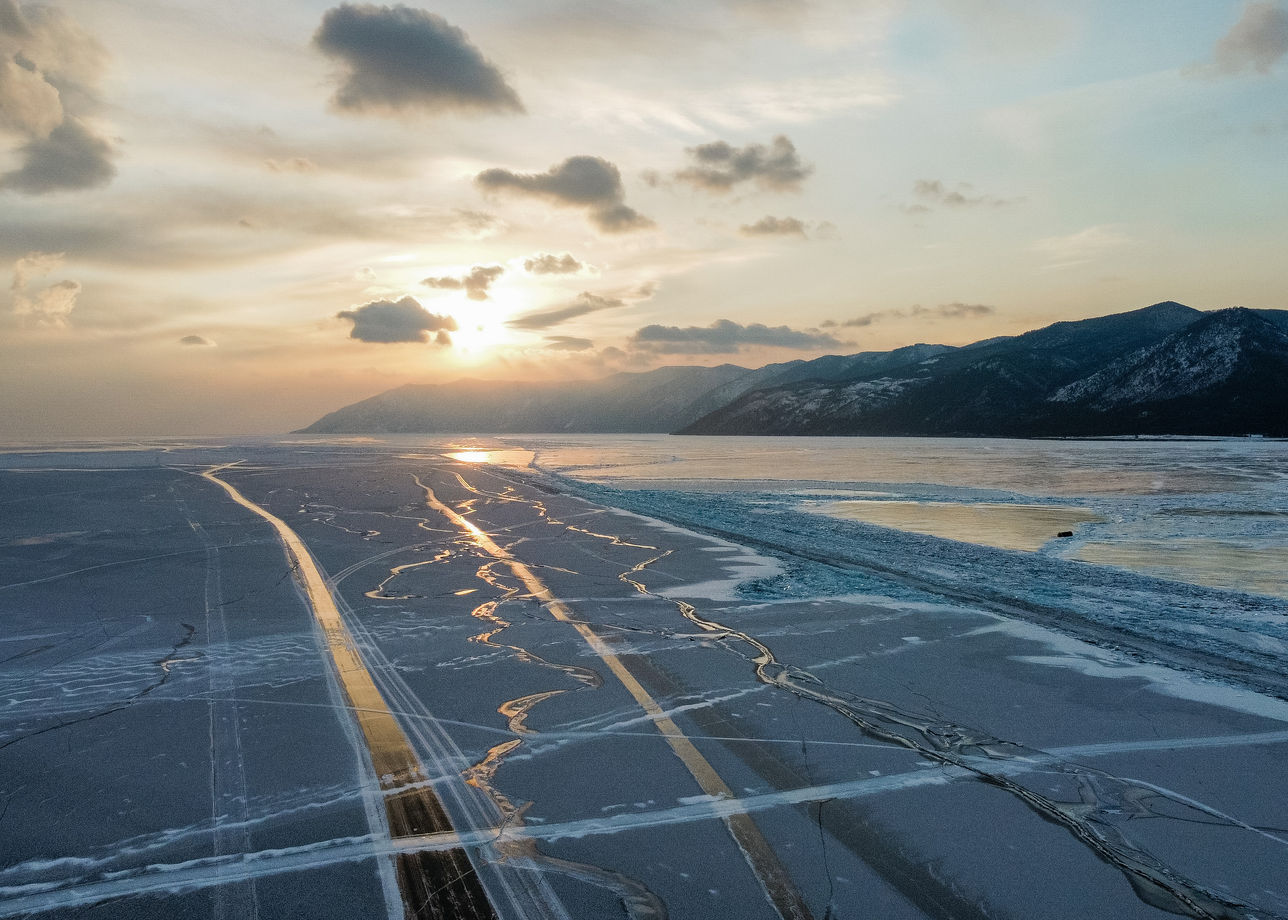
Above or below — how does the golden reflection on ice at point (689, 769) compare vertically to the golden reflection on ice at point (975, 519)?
above

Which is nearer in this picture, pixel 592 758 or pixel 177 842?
pixel 177 842

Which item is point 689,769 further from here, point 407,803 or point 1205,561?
point 1205,561

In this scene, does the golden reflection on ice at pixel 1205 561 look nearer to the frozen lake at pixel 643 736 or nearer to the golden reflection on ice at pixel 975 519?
Answer: the frozen lake at pixel 643 736

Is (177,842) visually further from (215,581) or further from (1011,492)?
(1011,492)

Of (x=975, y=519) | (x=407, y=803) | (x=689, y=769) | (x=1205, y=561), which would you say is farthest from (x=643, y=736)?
(x=975, y=519)

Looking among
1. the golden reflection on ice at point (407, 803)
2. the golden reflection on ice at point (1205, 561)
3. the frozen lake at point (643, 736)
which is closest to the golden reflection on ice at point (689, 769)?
the frozen lake at point (643, 736)

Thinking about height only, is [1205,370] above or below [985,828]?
above

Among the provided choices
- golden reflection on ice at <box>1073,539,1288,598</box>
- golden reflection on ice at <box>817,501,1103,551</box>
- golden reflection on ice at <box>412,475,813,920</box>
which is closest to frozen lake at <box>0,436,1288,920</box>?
golden reflection on ice at <box>412,475,813,920</box>

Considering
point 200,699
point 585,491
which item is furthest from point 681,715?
point 585,491
